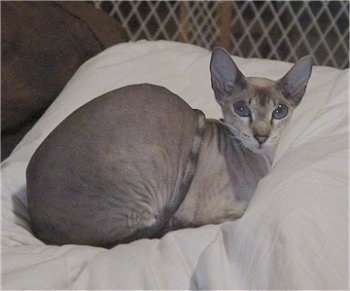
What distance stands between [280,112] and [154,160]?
7.9 inches

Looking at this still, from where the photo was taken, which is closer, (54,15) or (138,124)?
(138,124)

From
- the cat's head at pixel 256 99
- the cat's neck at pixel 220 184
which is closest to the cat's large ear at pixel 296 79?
the cat's head at pixel 256 99

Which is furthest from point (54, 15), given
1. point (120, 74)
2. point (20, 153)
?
point (20, 153)

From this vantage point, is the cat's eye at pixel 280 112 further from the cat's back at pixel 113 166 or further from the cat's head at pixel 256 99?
the cat's back at pixel 113 166

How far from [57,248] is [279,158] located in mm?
365

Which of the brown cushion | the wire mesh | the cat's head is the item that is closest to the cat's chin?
the cat's head

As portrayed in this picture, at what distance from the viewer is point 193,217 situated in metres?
1.02

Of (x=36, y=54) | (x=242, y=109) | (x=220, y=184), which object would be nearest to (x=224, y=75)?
(x=242, y=109)

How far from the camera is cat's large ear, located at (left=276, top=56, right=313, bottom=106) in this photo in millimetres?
990

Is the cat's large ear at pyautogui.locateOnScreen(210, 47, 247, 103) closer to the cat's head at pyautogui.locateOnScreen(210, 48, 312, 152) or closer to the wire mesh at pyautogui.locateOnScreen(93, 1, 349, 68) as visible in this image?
the cat's head at pyautogui.locateOnScreen(210, 48, 312, 152)

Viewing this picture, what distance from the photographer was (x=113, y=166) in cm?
97

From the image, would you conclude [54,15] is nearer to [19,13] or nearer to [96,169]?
[19,13]

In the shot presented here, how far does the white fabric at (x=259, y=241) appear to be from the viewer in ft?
2.46

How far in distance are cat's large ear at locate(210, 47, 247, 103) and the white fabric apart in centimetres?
13
